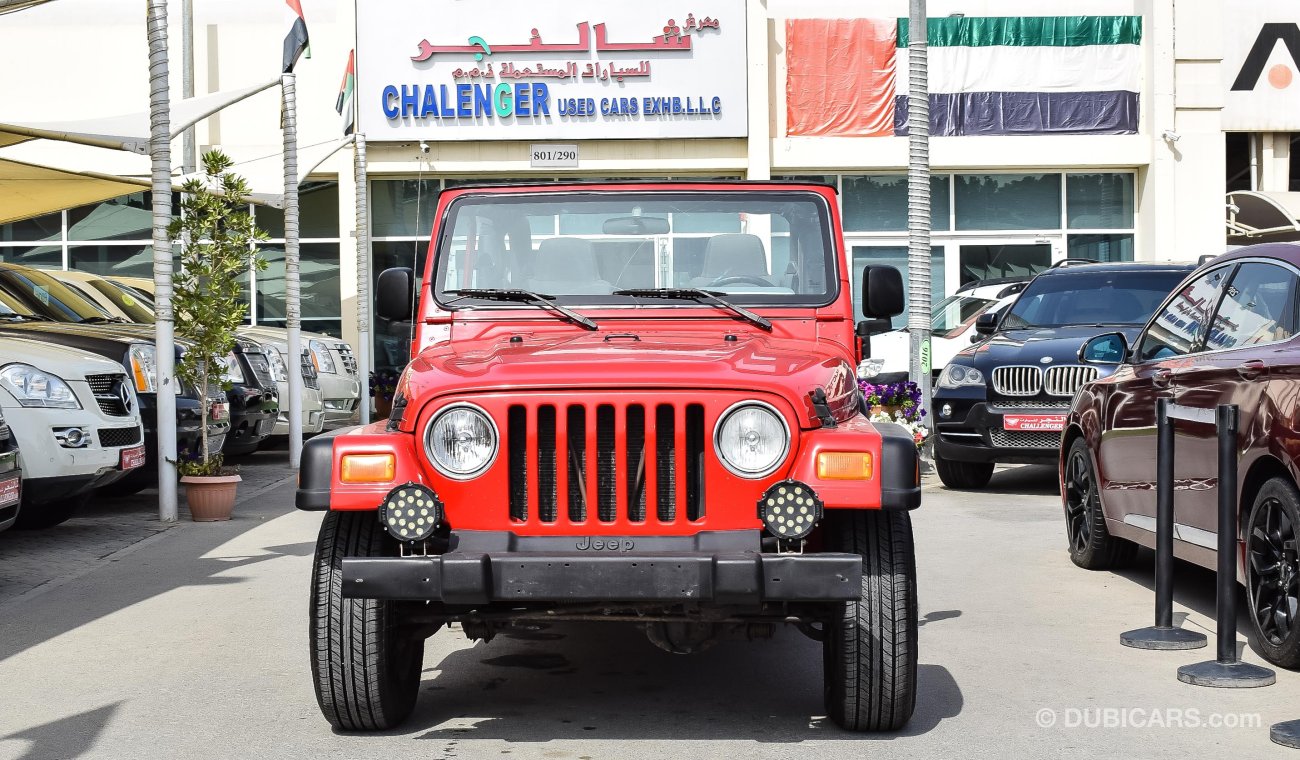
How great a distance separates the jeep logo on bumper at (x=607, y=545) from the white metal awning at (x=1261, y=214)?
24.6 metres

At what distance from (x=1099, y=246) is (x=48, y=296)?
62.9 feet

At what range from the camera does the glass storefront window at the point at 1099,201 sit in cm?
2772

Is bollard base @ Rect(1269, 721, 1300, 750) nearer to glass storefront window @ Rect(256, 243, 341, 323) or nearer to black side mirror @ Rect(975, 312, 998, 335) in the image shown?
black side mirror @ Rect(975, 312, 998, 335)

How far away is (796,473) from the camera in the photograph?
15.4 feet

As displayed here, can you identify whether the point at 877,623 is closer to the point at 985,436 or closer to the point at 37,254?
the point at 985,436

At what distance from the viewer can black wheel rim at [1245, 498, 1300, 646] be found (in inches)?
229

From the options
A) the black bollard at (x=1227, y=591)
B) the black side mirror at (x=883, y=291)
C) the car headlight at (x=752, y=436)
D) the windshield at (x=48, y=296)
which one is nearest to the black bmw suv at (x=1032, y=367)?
the black side mirror at (x=883, y=291)

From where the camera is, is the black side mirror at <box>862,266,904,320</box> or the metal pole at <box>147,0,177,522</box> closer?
the black side mirror at <box>862,266,904,320</box>

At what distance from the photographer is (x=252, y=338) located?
16.6 m

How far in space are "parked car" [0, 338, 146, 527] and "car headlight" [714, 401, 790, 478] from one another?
245 inches

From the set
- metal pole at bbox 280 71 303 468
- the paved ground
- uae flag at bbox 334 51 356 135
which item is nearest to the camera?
the paved ground

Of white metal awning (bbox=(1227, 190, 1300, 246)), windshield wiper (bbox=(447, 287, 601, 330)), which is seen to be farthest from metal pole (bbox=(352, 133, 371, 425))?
white metal awning (bbox=(1227, 190, 1300, 246))

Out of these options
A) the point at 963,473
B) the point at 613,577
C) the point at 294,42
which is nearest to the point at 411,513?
the point at 613,577

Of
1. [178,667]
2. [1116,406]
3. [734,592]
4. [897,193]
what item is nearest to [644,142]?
[897,193]
